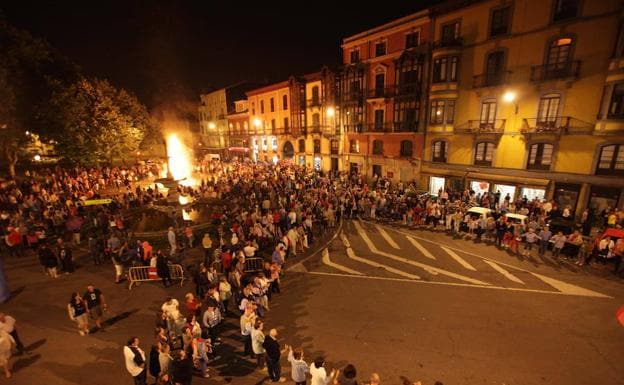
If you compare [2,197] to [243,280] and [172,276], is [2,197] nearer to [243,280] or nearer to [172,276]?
[172,276]

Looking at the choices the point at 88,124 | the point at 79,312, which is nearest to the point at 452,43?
the point at 79,312

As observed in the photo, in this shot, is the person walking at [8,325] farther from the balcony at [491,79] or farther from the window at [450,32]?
the window at [450,32]

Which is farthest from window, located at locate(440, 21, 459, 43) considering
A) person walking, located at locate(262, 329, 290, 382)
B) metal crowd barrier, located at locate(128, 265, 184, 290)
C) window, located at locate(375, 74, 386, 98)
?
person walking, located at locate(262, 329, 290, 382)

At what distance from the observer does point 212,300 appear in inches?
348

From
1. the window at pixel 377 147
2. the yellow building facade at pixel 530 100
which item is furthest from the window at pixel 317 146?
the yellow building facade at pixel 530 100

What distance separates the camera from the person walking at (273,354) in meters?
7.08

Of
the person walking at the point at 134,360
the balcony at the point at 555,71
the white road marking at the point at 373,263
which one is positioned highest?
the balcony at the point at 555,71

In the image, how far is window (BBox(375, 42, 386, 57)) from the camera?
30109mm

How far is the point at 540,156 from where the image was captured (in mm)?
20984

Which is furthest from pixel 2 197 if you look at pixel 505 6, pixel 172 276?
pixel 505 6

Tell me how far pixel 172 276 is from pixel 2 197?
1838cm

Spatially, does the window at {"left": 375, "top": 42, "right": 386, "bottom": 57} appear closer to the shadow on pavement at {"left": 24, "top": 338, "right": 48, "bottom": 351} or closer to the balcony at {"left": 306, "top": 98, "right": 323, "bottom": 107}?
the balcony at {"left": 306, "top": 98, "right": 323, "bottom": 107}

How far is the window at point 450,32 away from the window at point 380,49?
20.3 feet

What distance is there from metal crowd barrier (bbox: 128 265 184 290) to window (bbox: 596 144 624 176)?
2517cm
